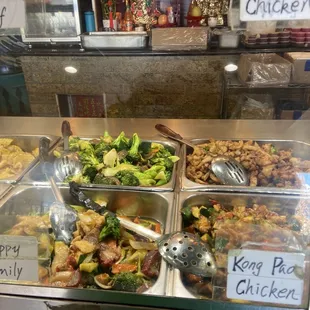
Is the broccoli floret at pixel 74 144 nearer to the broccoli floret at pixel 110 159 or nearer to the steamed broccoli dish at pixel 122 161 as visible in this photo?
the steamed broccoli dish at pixel 122 161

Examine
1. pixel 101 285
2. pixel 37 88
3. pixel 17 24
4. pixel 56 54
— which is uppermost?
pixel 17 24

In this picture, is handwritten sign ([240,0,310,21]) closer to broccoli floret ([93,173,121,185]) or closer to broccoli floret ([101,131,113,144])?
broccoli floret ([93,173,121,185])

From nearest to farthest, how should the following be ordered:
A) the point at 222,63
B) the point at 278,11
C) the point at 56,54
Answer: the point at 278,11 → the point at 56,54 → the point at 222,63

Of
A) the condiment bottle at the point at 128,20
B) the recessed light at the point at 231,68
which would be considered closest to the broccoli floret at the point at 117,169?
the recessed light at the point at 231,68

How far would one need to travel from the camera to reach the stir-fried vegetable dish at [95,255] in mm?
916

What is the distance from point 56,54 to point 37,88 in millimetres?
411

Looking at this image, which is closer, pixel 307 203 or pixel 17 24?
pixel 17 24

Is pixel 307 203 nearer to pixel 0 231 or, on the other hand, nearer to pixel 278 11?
pixel 278 11

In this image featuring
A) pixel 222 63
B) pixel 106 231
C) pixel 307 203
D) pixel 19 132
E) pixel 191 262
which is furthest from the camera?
pixel 222 63

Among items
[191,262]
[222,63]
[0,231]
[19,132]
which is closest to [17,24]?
[0,231]

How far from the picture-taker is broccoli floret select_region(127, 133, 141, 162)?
5.36 feet

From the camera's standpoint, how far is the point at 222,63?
245cm

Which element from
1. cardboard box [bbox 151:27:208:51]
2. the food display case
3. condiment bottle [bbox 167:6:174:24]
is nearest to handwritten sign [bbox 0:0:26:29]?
the food display case

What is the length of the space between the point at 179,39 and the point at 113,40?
0.69 meters
